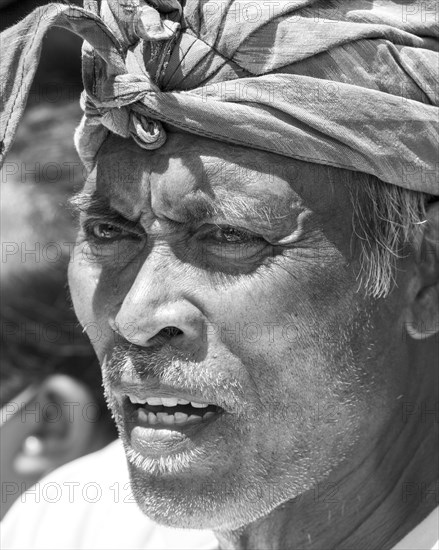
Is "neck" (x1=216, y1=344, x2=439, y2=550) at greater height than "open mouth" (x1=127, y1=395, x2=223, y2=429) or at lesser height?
lesser

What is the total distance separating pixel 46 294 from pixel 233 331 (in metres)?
2.52

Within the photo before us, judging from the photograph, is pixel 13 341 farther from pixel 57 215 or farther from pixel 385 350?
pixel 385 350

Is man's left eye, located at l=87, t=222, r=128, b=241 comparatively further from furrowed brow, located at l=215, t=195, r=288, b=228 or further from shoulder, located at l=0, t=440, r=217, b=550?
shoulder, located at l=0, t=440, r=217, b=550

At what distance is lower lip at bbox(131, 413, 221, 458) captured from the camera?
236 centimetres

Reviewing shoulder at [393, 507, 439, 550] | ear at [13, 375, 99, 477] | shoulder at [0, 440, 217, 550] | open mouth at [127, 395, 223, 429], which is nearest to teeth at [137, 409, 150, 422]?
open mouth at [127, 395, 223, 429]

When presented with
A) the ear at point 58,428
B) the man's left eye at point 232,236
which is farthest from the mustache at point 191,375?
the ear at point 58,428

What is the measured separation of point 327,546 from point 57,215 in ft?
8.17

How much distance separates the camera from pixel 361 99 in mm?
2322

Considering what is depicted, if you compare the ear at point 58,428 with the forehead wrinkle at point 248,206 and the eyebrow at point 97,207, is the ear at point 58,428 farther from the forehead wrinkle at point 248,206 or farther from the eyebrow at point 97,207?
the forehead wrinkle at point 248,206

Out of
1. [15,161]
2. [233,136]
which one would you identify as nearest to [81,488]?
[233,136]

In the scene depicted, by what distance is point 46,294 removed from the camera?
474cm

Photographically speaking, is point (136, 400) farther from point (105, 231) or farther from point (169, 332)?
point (105, 231)

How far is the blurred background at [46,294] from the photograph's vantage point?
4383mm

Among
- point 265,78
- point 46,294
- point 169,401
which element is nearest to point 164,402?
point 169,401
